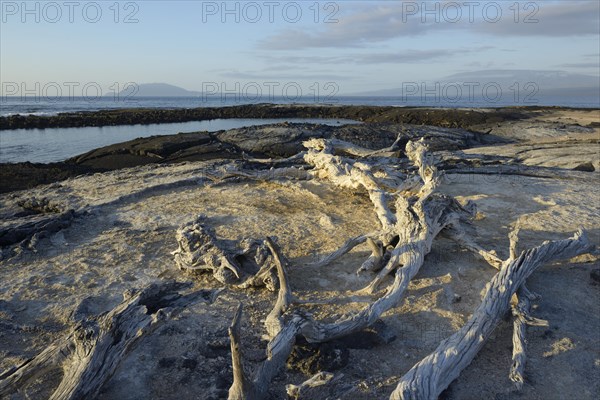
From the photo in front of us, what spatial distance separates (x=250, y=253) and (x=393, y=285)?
68.4 inches

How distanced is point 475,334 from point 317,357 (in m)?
1.37

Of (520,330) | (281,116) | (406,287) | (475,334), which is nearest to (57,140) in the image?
(281,116)

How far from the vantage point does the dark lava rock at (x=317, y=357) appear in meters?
3.68

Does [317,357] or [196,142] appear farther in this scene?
[196,142]

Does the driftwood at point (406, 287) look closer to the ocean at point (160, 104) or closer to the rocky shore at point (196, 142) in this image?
the rocky shore at point (196, 142)

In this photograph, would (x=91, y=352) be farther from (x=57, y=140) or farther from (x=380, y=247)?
(x=57, y=140)

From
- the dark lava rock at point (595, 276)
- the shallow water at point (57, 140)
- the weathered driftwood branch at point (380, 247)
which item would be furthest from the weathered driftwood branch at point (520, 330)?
the shallow water at point (57, 140)

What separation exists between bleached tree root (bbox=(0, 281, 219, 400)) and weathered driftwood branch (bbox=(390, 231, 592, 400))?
1972 millimetres

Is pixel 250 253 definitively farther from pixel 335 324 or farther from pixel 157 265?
pixel 335 324

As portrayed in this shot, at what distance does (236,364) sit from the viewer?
9.54ft

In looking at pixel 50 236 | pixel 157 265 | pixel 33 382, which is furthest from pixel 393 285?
pixel 50 236

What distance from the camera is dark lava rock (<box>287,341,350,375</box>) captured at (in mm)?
3684

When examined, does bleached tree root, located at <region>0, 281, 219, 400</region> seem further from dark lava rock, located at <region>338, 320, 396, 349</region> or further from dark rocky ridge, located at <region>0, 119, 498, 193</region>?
dark rocky ridge, located at <region>0, 119, 498, 193</region>

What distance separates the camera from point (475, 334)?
3.83 meters
